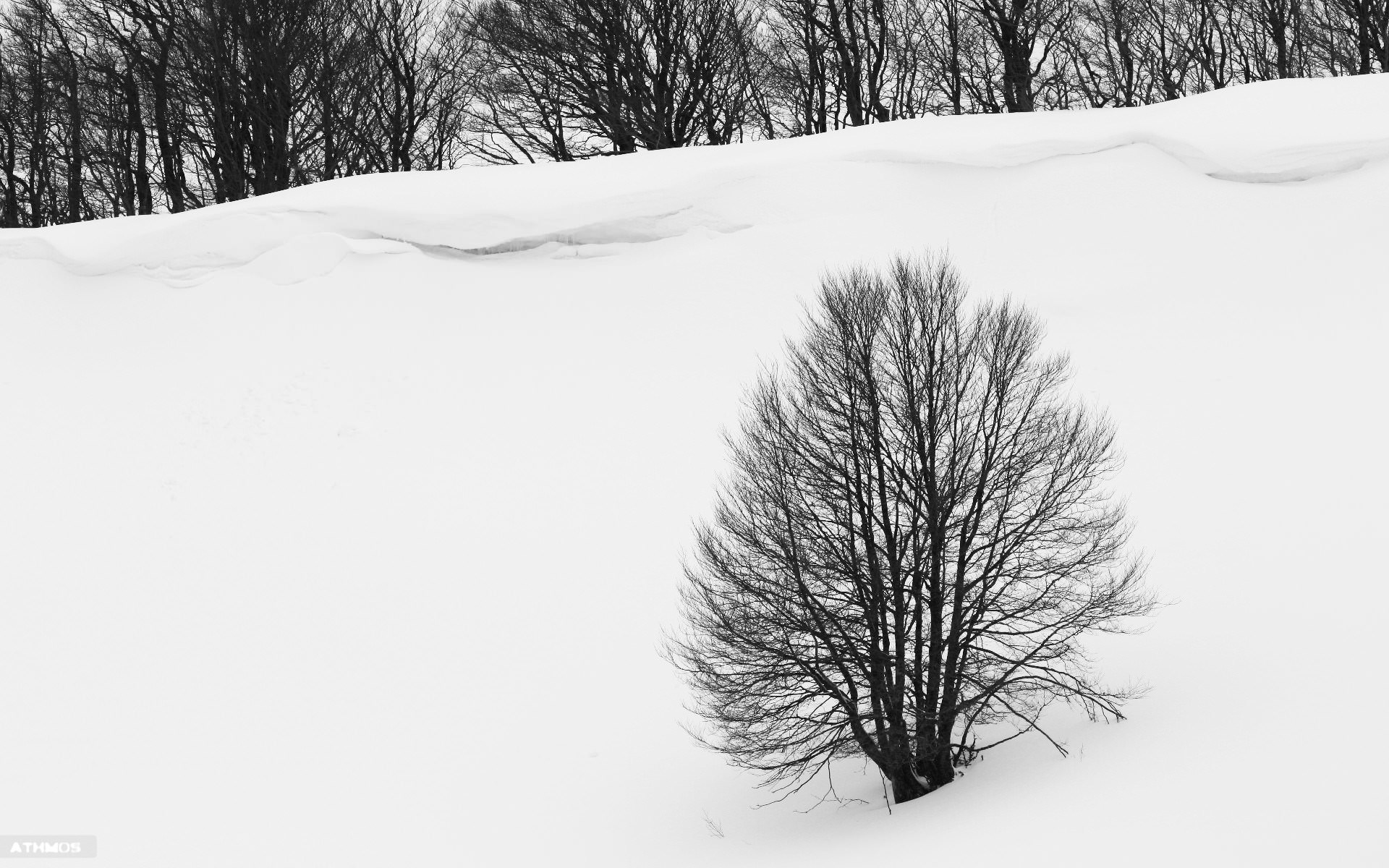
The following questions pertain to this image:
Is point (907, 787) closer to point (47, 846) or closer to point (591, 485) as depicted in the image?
point (591, 485)

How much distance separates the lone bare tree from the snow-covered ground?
890 millimetres

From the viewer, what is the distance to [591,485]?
18250 millimetres

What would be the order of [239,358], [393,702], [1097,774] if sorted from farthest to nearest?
[239,358] → [393,702] → [1097,774]

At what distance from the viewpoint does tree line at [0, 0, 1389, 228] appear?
99.7ft

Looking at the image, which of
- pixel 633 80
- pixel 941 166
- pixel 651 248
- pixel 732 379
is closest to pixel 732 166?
pixel 651 248

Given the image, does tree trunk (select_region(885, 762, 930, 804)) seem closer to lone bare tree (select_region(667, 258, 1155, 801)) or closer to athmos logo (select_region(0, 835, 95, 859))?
lone bare tree (select_region(667, 258, 1155, 801))

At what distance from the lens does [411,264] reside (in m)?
22.7

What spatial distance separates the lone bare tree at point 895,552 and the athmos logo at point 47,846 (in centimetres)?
704

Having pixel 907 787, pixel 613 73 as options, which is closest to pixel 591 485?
pixel 907 787

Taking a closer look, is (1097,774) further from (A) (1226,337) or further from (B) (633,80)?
(B) (633,80)

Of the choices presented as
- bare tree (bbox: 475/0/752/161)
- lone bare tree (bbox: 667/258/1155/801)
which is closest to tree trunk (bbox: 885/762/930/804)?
lone bare tree (bbox: 667/258/1155/801)

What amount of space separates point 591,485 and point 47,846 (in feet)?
28.9

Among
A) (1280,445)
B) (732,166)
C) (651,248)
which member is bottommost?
(1280,445)

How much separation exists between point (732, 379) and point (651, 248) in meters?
4.19
